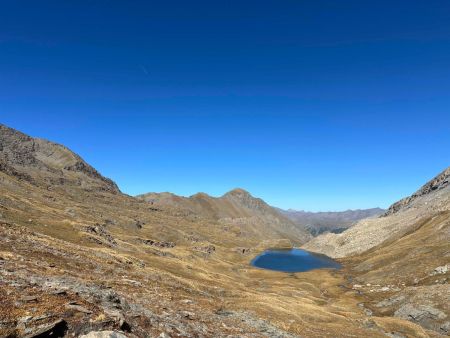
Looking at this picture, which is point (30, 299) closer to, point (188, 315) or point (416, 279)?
point (188, 315)

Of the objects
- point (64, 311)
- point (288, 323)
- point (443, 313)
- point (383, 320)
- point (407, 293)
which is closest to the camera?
point (64, 311)

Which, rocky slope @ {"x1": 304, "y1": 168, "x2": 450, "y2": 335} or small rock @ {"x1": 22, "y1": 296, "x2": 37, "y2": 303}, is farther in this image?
rocky slope @ {"x1": 304, "y1": 168, "x2": 450, "y2": 335}

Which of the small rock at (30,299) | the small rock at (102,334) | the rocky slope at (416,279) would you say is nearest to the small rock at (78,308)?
the small rock at (30,299)

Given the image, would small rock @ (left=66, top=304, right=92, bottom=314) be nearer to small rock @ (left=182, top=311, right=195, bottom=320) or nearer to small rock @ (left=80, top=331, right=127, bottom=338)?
small rock @ (left=80, top=331, right=127, bottom=338)

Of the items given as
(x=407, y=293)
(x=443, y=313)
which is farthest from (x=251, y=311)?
(x=407, y=293)

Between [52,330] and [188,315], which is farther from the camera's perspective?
[188,315]

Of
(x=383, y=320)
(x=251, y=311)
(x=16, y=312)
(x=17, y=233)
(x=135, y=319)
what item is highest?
(x=17, y=233)

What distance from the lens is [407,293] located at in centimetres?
8525

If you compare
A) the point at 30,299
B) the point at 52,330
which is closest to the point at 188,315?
the point at 30,299

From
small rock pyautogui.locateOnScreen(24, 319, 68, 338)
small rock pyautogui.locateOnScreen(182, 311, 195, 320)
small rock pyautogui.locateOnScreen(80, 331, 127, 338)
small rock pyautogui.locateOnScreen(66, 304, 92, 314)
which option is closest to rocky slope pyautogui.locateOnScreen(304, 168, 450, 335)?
small rock pyautogui.locateOnScreen(182, 311, 195, 320)

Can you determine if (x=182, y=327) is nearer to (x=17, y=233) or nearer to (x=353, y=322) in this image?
(x=17, y=233)

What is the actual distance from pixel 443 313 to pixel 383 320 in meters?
15.2

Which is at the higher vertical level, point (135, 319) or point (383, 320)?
point (135, 319)

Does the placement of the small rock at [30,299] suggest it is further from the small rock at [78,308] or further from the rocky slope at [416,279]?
the rocky slope at [416,279]
